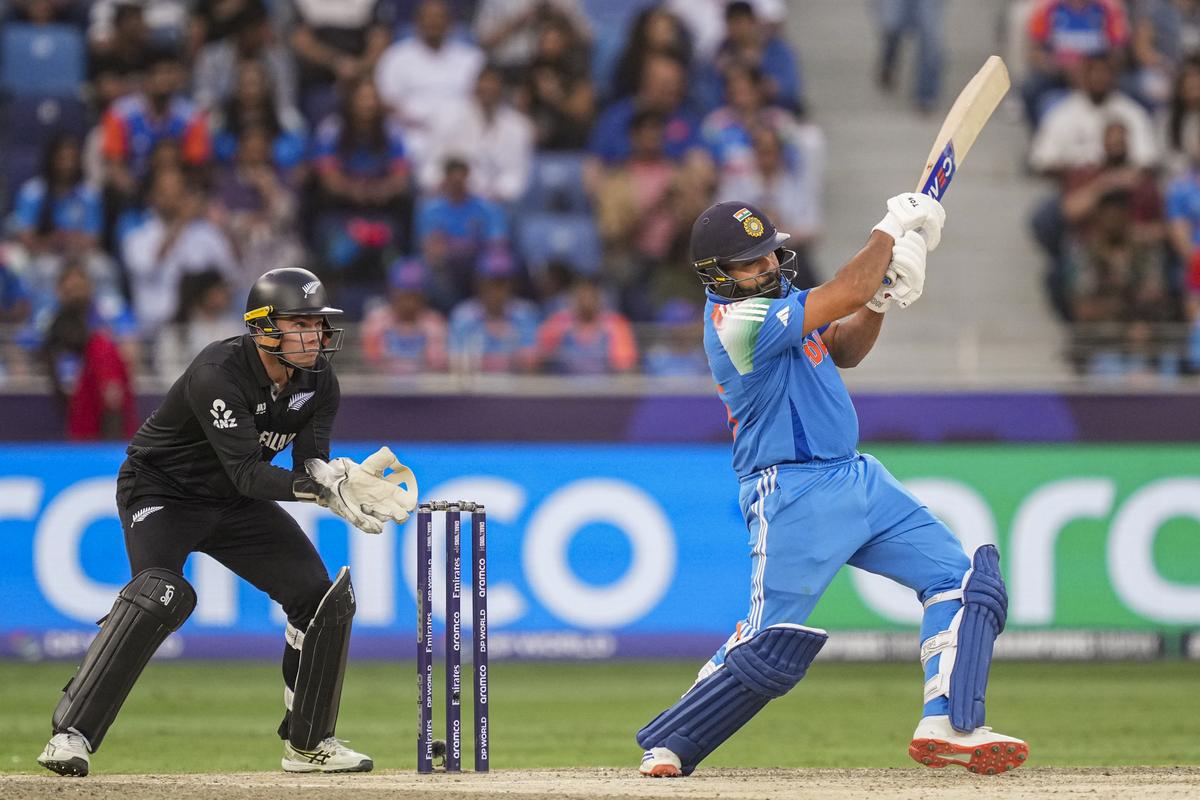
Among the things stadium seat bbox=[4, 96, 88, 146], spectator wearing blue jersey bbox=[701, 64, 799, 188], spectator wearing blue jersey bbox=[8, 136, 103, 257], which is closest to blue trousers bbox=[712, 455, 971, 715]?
spectator wearing blue jersey bbox=[701, 64, 799, 188]

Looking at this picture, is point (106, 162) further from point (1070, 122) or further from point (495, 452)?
point (1070, 122)

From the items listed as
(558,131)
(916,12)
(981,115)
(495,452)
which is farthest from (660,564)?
(916,12)

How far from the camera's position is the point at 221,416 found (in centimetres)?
730

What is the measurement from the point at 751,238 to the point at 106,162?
950 centimetres

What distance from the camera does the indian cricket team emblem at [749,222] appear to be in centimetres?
721

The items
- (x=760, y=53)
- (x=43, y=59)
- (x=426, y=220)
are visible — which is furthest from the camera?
(x=760, y=53)

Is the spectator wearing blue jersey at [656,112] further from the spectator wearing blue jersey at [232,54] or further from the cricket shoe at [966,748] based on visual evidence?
the cricket shoe at [966,748]

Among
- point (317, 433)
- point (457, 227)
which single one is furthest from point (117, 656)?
point (457, 227)

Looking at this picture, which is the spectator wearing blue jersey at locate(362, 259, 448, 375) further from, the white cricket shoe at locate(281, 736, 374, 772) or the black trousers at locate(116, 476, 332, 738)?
the white cricket shoe at locate(281, 736, 374, 772)

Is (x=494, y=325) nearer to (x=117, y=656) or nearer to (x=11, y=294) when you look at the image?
(x=11, y=294)

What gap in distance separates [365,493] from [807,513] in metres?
1.73

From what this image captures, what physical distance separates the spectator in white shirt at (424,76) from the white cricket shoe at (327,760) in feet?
29.7

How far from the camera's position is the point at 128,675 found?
24.2 feet

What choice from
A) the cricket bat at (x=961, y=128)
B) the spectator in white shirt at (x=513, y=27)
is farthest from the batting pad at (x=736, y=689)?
the spectator in white shirt at (x=513, y=27)
